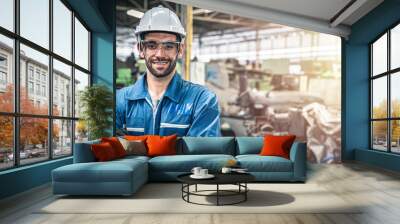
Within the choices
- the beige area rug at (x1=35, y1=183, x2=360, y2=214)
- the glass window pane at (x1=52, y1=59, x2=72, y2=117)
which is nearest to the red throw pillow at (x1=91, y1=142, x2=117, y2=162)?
the beige area rug at (x1=35, y1=183, x2=360, y2=214)

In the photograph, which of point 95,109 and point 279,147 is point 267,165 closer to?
point 279,147

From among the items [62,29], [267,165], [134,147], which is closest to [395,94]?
[267,165]

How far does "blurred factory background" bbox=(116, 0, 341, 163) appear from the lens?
1229 centimetres

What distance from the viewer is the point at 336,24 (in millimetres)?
8703

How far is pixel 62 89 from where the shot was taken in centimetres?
679

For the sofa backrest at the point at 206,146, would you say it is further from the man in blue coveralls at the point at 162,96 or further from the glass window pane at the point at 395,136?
the glass window pane at the point at 395,136

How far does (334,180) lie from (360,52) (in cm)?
457

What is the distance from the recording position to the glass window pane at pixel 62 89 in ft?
21.1

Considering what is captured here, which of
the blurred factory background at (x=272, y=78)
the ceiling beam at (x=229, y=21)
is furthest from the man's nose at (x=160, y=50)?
the ceiling beam at (x=229, y=21)

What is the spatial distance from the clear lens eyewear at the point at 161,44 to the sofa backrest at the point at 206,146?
260cm

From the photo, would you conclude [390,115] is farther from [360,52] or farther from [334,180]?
[334,180]

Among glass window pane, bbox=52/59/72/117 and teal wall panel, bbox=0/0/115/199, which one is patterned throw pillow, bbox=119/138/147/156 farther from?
glass window pane, bbox=52/59/72/117

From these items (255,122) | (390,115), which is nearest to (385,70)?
(390,115)

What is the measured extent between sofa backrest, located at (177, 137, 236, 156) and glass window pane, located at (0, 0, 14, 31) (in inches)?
128
